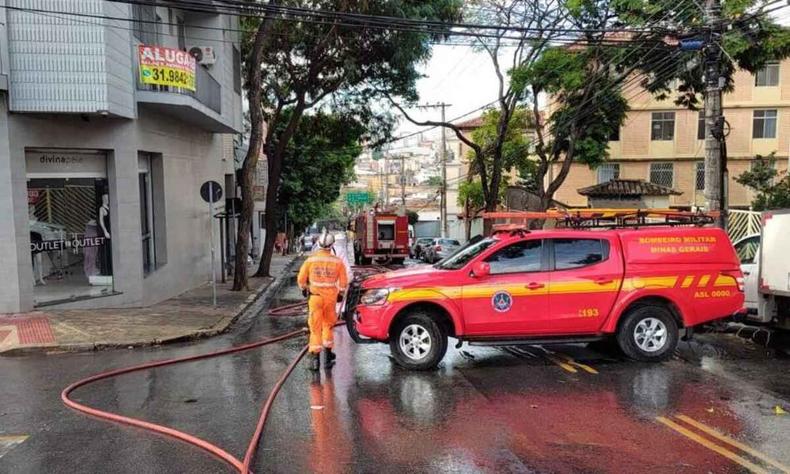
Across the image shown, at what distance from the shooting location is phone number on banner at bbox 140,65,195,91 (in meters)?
12.8

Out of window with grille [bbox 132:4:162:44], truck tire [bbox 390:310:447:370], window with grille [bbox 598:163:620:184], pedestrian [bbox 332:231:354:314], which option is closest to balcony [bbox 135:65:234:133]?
window with grille [bbox 132:4:162:44]

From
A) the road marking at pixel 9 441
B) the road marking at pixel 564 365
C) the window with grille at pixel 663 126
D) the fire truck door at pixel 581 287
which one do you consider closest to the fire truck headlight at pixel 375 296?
the fire truck door at pixel 581 287

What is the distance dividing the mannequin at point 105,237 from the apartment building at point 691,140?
30084 mm

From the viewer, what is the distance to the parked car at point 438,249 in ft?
108

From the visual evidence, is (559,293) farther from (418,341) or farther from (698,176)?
(698,176)

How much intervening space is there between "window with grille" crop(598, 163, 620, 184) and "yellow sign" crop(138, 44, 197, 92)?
29.6 m

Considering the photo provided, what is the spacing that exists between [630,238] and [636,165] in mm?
32080

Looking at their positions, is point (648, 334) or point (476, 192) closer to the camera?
point (648, 334)

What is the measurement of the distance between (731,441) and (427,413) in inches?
103

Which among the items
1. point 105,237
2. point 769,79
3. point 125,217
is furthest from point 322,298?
point 769,79

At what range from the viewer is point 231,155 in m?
25.8

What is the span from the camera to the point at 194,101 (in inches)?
559

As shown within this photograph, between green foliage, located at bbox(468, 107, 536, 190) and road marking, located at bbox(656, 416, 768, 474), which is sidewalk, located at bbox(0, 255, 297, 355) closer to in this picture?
road marking, located at bbox(656, 416, 768, 474)

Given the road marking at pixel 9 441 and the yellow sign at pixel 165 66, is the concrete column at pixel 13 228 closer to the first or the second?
the yellow sign at pixel 165 66
